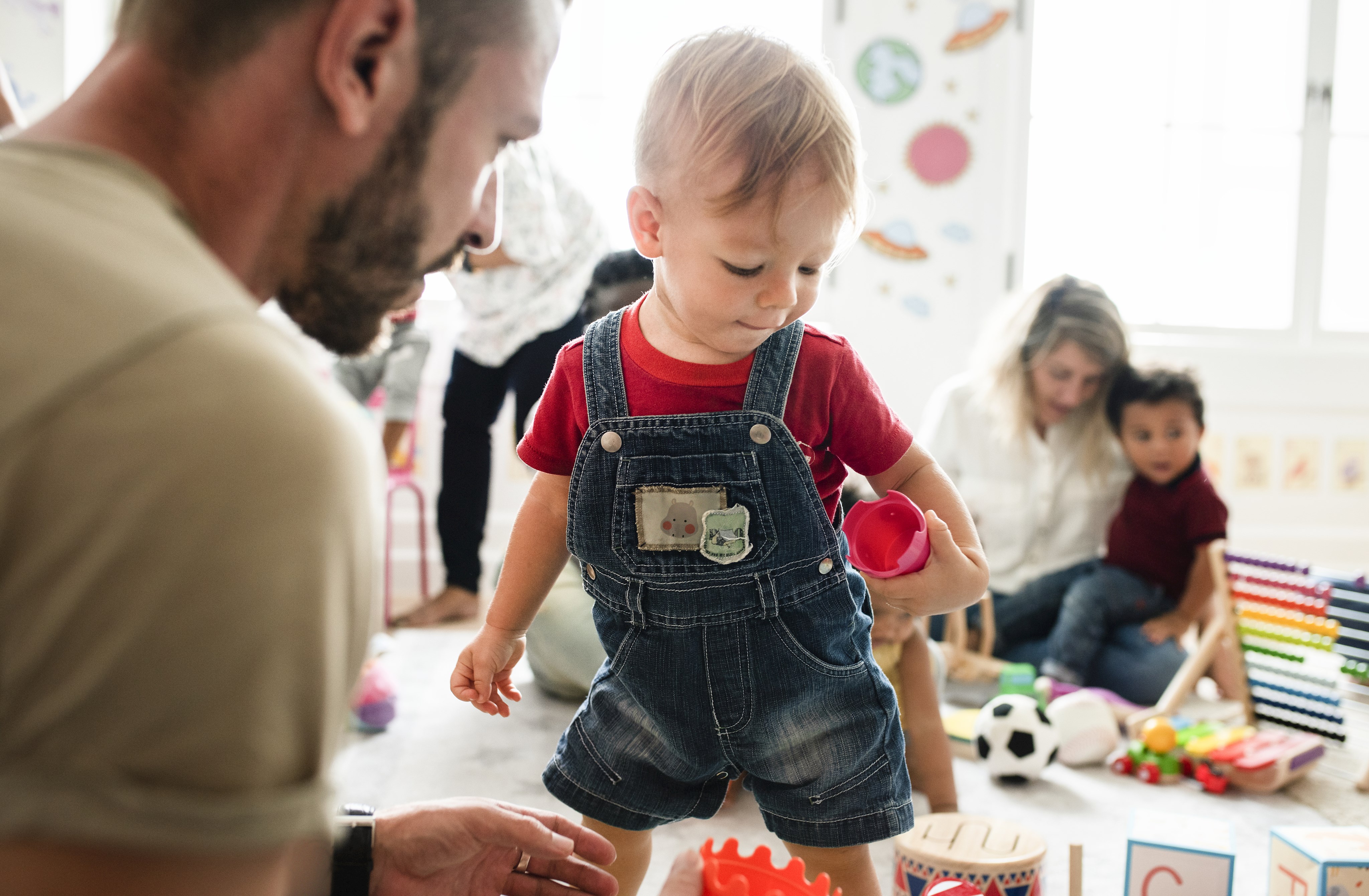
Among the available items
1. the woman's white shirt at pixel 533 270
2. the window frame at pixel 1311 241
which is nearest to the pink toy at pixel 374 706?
the woman's white shirt at pixel 533 270

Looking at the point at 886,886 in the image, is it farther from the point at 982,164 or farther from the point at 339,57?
the point at 982,164

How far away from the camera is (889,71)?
333cm

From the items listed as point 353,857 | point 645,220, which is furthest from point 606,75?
point 353,857

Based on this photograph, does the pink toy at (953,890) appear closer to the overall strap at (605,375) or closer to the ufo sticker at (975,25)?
the overall strap at (605,375)

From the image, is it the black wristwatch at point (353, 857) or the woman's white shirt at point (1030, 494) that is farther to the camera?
the woman's white shirt at point (1030, 494)

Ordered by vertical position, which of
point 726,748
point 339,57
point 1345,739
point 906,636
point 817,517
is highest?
point 339,57

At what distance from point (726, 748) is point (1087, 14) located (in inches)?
132

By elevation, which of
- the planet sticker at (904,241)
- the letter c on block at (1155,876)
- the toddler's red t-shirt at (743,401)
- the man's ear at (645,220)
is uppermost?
the man's ear at (645,220)

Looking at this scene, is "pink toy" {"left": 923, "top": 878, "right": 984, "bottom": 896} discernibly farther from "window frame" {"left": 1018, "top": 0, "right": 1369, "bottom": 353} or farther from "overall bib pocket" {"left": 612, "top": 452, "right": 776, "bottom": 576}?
"window frame" {"left": 1018, "top": 0, "right": 1369, "bottom": 353}

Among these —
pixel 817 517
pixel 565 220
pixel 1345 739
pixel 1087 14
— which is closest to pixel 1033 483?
pixel 1345 739

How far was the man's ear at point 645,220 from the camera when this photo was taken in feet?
2.79

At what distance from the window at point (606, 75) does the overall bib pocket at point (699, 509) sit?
Result: 259 centimetres

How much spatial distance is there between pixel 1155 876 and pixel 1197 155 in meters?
2.99

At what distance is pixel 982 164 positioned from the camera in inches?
133
